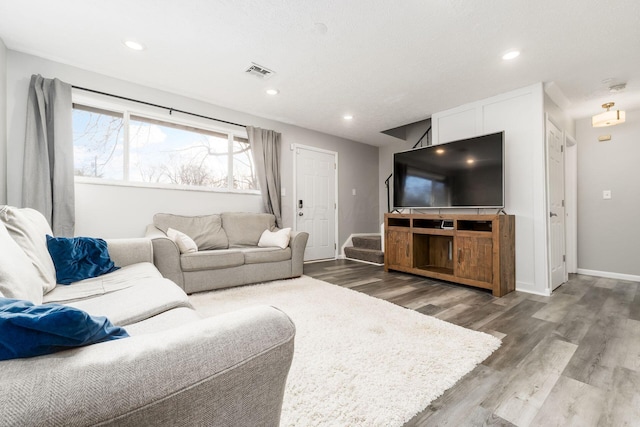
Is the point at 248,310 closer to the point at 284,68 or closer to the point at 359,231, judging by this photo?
the point at 284,68

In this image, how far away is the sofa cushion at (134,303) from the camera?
3.79 feet

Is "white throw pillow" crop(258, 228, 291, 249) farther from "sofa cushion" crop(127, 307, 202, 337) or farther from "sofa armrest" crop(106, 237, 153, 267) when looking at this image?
"sofa cushion" crop(127, 307, 202, 337)

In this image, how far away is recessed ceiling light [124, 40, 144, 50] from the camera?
96.7 inches

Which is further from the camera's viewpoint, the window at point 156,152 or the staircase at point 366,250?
the staircase at point 366,250

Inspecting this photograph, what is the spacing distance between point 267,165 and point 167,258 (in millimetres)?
2033

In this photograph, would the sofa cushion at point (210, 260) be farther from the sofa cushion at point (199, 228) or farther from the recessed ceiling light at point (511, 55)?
the recessed ceiling light at point (511, 55)

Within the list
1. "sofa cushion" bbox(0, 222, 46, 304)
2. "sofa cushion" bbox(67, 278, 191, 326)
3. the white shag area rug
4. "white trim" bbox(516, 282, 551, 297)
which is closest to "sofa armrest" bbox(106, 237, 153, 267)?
the white shag area rug

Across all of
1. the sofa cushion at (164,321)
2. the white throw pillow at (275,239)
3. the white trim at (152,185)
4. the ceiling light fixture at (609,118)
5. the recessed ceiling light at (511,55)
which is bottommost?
the sofa cushion at (164,321)

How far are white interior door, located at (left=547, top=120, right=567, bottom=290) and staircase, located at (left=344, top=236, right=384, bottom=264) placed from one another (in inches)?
87.5

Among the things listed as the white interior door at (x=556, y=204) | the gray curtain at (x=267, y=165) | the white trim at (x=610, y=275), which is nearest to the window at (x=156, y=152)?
the gray curtain at (x=267, y=165)

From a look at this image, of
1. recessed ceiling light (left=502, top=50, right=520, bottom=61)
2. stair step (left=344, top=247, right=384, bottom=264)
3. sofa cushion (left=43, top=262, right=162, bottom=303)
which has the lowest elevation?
stair step (left=344, top=247, right=384, bottom=264)

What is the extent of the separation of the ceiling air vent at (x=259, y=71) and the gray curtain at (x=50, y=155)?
6.05ft

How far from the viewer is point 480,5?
1979 mm

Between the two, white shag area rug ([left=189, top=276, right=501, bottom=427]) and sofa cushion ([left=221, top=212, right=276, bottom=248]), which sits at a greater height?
sofa cushion ([left=221, top=212, right=276, bottom=248])
